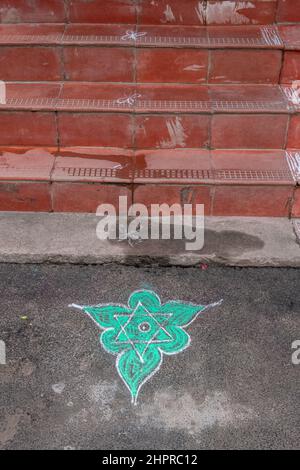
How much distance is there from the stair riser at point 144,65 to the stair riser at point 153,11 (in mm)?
561

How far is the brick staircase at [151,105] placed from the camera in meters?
4.86

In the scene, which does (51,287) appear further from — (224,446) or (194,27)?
(194,27)

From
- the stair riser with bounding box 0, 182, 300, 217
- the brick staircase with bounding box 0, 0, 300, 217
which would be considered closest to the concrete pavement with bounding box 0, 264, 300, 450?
the stair riser with bounding box 0, 182, 300, 217

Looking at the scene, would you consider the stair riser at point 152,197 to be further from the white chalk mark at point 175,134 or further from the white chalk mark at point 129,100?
the white chalk mark at point 129,100

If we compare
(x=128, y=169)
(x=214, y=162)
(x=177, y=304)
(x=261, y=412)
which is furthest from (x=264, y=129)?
(x=261, y=412)

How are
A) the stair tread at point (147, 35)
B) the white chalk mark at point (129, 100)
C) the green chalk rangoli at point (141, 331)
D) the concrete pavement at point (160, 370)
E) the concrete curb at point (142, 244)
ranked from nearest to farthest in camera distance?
the concrete pavement at point (160, 370) < the green chalk rangoli at point (141, 331) < the concrete curb at point (142, 244) < the white chalk mark at point (129, 100) < the stair tread at point (147, 35)

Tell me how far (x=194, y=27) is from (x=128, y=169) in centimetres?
184

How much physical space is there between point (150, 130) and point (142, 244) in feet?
3.81

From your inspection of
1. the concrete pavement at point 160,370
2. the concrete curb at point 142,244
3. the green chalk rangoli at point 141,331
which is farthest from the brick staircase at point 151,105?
the green chalk rangoli at point 141,331

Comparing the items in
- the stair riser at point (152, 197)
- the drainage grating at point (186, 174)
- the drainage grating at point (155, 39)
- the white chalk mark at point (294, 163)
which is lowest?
the stair riser at point (152, 197)

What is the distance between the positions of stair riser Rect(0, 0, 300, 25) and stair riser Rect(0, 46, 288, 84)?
0.56 m

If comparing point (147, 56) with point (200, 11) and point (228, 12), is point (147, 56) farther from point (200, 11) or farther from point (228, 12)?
point (228, 12)

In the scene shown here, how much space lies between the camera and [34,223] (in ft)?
15.7

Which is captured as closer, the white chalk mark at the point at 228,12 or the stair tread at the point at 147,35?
the stair tread at the point at 147,35
